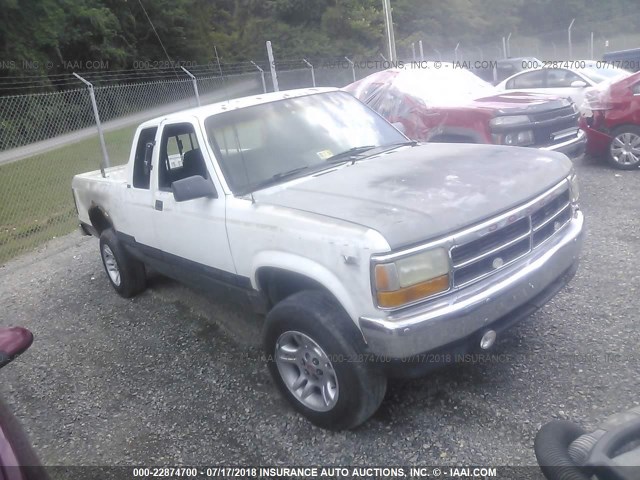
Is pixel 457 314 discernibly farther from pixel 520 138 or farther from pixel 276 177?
pixel 520 138

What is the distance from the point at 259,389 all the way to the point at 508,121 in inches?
179

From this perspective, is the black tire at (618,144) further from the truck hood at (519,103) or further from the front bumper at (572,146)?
the truck hood at (519,103)

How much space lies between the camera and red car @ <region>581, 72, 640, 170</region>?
25.7ft

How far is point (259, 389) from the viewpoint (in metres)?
3.79

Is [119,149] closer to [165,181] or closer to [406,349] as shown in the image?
[165,181]

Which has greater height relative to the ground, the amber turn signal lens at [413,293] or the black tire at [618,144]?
the amber turn signal lens at [413,293]

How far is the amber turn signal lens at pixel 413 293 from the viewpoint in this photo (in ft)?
8.97

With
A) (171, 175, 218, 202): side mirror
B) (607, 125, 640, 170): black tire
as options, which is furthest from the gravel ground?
(607, 125, 640, 170): black tire

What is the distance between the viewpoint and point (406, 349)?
8.91 ft

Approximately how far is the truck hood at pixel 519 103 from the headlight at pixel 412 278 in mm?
4444

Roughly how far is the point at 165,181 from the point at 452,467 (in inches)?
119

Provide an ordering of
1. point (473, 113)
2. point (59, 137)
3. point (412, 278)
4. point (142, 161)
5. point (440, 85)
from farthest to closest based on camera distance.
Result: point (59, 137) → point (440, 85) → point (473, 113) → point (142, 161) → point (412, 278)

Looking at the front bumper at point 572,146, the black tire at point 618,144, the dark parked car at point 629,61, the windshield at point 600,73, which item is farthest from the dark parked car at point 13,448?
the dark parked car at point 629,61

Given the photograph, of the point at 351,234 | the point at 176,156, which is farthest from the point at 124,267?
the point at 351,234
